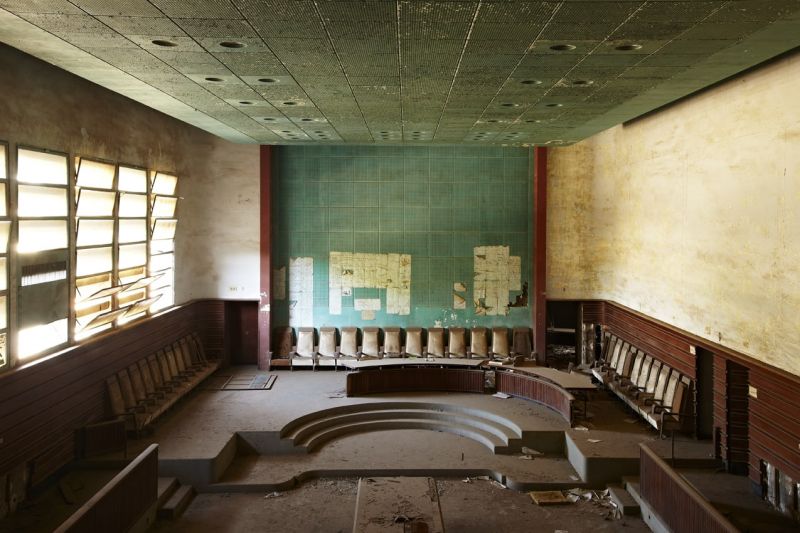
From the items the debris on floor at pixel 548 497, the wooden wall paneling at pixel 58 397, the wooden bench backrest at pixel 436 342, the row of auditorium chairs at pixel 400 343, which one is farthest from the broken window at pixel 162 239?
the debris on floor at pixel 548 497

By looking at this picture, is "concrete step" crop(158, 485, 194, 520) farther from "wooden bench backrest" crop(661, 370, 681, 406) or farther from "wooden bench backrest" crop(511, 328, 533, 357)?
"wooden bench backrest" crop(511, 328, 533, 357)

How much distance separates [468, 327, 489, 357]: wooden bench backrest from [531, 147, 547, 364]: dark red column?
105cm

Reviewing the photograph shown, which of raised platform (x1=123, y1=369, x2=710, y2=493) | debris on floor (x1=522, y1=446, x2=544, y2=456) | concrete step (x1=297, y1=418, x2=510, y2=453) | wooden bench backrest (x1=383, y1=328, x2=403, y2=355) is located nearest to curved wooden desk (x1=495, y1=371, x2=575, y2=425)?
raised platform (x1=123, y1=369, x2=710, y2=493)

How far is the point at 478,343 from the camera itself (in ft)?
44.5

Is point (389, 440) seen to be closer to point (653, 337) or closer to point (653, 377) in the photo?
point (653, 377)

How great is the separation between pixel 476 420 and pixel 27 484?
6316 millimetres

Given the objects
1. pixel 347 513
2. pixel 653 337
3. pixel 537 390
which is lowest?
pixel 347 513

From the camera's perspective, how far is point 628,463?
842 centimetres

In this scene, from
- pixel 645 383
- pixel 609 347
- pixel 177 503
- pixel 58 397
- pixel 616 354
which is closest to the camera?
pixel 177 503

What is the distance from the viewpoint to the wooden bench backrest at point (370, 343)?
44.2 ft

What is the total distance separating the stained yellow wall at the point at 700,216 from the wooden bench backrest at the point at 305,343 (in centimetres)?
514

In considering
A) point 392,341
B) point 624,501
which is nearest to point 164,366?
point 392,341

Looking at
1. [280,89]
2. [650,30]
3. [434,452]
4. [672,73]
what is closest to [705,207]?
[672,73]

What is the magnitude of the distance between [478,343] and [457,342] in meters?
0.44
